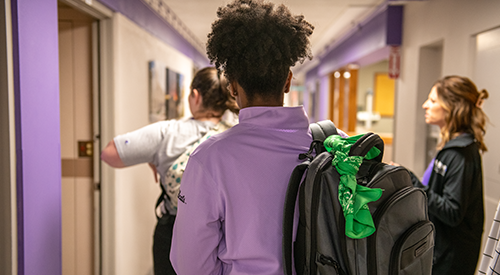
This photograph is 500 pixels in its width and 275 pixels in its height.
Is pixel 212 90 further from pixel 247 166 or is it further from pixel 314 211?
pixel 314 211

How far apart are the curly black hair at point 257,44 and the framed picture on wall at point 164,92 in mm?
2456

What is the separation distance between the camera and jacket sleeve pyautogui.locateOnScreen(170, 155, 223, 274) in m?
0.85

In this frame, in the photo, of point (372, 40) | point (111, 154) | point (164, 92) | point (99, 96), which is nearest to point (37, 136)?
point (111, 154)

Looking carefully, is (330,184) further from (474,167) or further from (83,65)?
(83,65)

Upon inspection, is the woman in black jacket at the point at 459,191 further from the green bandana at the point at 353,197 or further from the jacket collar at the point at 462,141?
the green bandana at the point at 353,197

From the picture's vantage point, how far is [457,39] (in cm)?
284

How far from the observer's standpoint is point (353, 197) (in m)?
0.78

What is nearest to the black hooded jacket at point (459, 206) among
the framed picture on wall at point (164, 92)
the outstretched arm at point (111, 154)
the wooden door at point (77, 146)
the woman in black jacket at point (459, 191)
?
the woman in black jacket at point (459, 191)

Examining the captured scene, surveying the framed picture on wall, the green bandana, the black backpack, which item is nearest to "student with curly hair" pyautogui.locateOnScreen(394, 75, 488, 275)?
the black backpack

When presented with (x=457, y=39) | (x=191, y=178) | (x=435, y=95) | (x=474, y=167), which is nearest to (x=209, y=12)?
(x=457, y=39)

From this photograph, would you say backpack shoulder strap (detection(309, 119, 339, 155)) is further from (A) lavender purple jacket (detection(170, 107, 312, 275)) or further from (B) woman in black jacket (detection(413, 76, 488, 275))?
(B) woman in black jacket (detection(413, 76, 488, 275))

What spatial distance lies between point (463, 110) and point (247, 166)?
1457 mm

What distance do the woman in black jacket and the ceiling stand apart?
168 cm

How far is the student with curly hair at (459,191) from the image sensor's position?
1631mm
